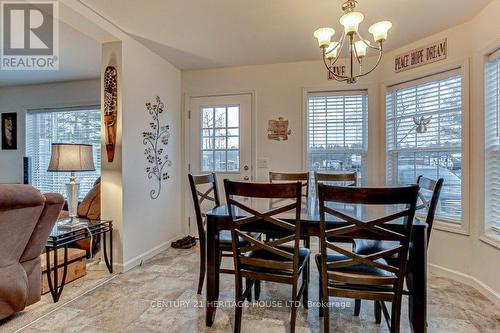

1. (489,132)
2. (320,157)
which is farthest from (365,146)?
(489,132)

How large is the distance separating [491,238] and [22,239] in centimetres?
353

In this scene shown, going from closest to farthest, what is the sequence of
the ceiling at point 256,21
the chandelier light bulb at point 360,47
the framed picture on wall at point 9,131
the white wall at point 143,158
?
the chandelier light bulb at point 360,47 → the ceiling at point 256,21 → the white wall at point 143,158 → the framed picture on wall at point 9,131

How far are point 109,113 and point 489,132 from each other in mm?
3519

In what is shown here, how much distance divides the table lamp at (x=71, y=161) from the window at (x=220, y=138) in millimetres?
1549

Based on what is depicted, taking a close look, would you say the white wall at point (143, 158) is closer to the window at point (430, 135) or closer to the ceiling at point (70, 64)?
the ceiling at point (70, 64)

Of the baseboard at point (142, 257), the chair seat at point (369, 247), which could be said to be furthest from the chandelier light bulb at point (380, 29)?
the baseboard at point (142, 257)

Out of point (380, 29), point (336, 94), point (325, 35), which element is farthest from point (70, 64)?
point (380, 29)

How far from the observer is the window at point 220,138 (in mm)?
3711

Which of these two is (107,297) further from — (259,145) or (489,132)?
(489,132)

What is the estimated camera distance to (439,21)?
8.18 feet

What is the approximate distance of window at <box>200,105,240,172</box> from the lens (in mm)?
3711

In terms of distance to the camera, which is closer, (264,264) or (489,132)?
(264,264)

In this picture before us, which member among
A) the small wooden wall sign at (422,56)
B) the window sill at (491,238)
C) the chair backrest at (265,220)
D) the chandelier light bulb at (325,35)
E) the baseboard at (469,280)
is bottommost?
the baseboard at (469,280)

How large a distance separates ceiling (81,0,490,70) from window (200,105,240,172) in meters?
0.81
